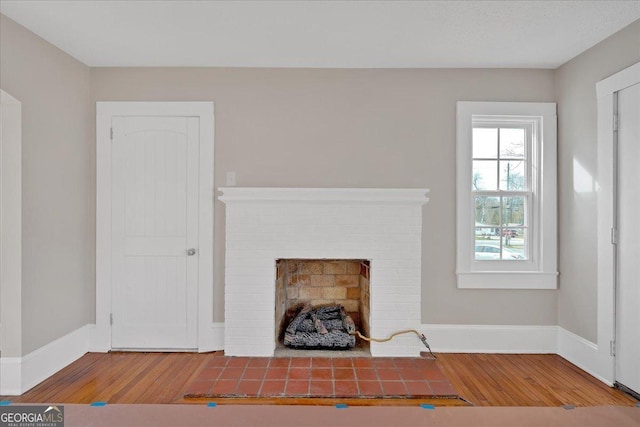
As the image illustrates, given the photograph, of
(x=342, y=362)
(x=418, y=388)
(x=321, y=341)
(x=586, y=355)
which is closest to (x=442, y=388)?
(x=418, y=388)

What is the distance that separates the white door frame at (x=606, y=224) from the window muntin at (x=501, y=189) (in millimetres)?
661

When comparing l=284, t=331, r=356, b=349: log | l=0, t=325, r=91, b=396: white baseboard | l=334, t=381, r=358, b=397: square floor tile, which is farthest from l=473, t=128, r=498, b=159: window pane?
l=0, t=325, r=91, b=396: white baseboard

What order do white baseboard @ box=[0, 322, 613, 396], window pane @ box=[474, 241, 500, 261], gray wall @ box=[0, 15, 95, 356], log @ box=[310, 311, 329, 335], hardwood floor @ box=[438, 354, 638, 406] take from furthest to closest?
window pane @ box=[474, 241, 500, 261] → log @ box=[310, 311, 329, 335] → white baseboard @ box=[0, 322, 613, 396] → gray wall @ box=[0, 15, 95, 356] → hardwood floor @ box=[438, 354, 638, 406]

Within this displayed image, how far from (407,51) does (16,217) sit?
3.06 metres

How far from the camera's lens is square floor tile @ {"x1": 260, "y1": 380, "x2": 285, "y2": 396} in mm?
2604

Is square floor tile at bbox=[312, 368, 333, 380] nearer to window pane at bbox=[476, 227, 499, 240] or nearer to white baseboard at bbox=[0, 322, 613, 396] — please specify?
white baseboard at bbox=[0, 322, 613, 396]

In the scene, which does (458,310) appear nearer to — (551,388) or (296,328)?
(551,388)

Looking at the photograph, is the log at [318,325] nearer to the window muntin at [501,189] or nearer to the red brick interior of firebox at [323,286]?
the red brick interior of firebox at [323,286]

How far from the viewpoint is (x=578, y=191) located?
3.17m

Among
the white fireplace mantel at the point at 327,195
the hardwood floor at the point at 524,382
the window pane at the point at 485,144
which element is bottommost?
the hardwood floor at the point at 524,382

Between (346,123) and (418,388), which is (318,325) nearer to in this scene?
(418,388)

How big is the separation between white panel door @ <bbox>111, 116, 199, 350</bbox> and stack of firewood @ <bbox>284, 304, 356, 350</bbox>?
0.88m

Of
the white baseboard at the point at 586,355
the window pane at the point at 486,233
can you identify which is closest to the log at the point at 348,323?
the window pane at the point at 486,233

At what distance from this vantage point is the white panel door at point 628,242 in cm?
260
